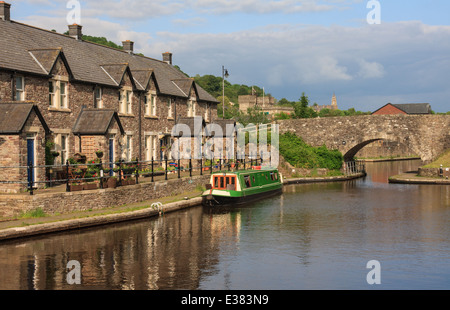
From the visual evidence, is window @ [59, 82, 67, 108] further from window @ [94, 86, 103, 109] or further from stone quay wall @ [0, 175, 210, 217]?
stone quay wall @ [0, 175, 210, 217]

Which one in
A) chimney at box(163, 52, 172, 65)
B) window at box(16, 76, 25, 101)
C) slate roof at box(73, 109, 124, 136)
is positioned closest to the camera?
window at box(16, 76, 25, 101)

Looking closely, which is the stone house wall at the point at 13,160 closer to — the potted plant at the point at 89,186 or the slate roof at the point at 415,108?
the potted plant at the point at 89,186

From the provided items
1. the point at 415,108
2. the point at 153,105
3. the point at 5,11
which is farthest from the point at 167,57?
the point at 415,108

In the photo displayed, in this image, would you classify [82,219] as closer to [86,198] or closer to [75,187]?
[86,198]

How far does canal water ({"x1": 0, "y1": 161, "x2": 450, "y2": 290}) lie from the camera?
13688 millimetres

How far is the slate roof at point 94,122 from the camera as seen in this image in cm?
2691

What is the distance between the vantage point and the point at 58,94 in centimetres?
2661

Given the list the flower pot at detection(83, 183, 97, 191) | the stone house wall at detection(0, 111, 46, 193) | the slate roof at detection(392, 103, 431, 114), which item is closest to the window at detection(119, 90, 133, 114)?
the flower pot at detection(83, 183, 97, 191)

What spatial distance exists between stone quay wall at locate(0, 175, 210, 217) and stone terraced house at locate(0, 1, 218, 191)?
2.37 m

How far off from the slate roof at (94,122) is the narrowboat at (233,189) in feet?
21.2

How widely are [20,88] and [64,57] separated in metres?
3.35

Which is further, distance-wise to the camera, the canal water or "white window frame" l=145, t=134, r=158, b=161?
"white window frame" l=145, t=134, r=158, b=161

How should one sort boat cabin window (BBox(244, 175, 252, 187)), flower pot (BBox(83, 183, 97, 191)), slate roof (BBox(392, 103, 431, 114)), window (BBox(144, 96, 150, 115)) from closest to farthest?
flower pot (BBox(83, 183, 97, 191))
boat cabin window (BBox(244, 175, 252, 187))
window (BBox(144, 96, 150, 115))
slate roof (BBox(392, 103, 431, 114))
